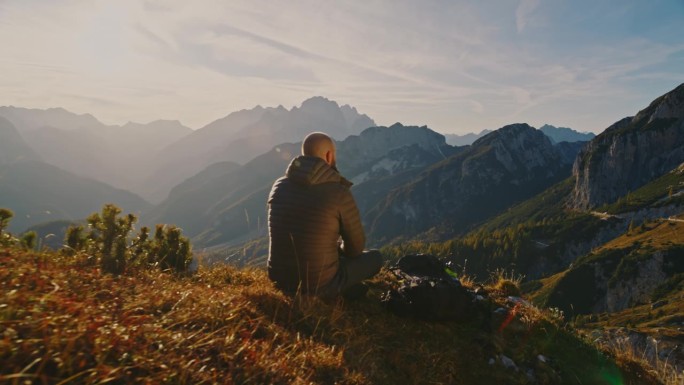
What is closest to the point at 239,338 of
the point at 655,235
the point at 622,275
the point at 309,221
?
the point at 309,221

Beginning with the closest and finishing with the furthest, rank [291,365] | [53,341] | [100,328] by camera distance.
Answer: [53,341]
[100,328]
[291,365]

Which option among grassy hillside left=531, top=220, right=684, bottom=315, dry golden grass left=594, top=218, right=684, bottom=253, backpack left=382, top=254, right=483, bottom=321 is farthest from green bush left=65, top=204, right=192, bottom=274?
dry golden grass left=594, top=218, right=684, bottom=253

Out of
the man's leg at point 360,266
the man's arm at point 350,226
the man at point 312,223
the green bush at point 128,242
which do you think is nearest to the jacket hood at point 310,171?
the man at point 312,223

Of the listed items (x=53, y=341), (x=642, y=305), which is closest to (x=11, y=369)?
(x=53, y=341)

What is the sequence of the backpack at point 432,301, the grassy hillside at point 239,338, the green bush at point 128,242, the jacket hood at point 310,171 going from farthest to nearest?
the green bush at point 128,242
the backpack at point 432,301
the jacket hood at point 310,171
the grassy hillside at point 239,338

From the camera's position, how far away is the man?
6.37 m

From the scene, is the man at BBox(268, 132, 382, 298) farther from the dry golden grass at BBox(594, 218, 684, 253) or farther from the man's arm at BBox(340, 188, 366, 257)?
the dry golden grass at BBox(594, 218, 684, 253)

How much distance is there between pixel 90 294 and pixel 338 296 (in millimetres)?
3989

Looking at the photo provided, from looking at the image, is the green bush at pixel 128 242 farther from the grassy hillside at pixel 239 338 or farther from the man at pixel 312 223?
the man at pixel 312 223

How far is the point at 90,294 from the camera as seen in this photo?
3975 mm

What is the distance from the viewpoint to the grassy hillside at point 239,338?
8.86ft

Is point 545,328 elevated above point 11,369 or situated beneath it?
situated beneath

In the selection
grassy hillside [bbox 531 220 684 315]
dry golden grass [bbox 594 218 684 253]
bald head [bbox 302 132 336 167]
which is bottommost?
grassy hillside [bbox 531 220 684 315]

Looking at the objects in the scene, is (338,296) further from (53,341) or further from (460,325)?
(53,341)
